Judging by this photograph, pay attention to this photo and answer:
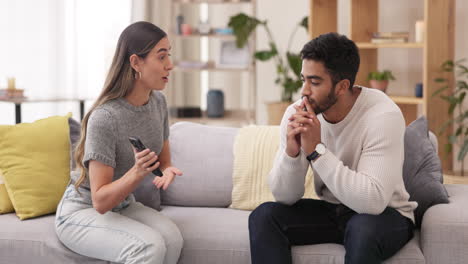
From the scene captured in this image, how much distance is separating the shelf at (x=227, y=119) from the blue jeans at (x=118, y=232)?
3197 millimetres

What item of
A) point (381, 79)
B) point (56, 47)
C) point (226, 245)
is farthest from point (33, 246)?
point (381, 79)

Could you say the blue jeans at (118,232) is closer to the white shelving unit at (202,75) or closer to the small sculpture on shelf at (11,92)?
the small sculpture on shelf at (11,92)

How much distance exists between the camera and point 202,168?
110 inches

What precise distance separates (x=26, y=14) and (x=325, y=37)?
276 centimetres

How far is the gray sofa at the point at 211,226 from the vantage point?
7.29ft

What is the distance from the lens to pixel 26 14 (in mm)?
4355

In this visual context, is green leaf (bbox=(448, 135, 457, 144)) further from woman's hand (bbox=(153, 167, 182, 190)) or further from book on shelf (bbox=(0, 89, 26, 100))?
book on shelf (bbox=(0, 89, 26, 100))

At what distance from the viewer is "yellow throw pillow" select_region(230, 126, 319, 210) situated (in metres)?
2.71

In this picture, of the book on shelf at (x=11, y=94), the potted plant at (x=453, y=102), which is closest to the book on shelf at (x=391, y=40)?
the potted plant at (x=453, y=102)

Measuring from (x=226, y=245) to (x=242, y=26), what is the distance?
10.6ft

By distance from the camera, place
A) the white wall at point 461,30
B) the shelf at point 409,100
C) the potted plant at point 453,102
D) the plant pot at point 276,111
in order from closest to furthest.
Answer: the potted plant at point 453,102
the shelf at point 409,100
the white wall at point 461,30
the plant pot at point 276,111

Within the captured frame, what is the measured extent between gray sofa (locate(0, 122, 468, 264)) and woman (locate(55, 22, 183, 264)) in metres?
0.10

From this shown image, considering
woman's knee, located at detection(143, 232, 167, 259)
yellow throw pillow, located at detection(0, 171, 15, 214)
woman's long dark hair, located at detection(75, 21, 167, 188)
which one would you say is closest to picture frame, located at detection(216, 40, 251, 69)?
yellow throw pillow, located at detection(0, 171, 15, 214)

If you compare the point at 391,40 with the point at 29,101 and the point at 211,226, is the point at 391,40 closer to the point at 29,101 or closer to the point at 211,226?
the point at 29,101
